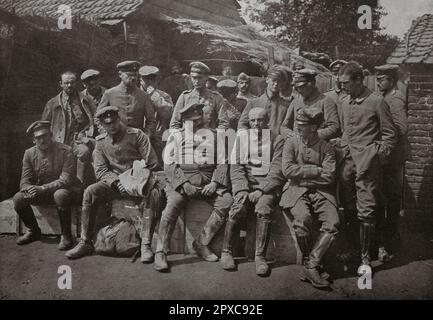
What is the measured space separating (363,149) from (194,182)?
1.89 metres

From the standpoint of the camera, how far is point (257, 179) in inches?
195

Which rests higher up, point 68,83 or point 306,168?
point 68,83

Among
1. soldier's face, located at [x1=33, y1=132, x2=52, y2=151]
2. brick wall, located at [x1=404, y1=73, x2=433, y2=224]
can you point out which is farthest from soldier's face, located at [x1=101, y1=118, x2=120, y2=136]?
brick wall, located at [x1=404, y1=73, x2=433, y2=224]

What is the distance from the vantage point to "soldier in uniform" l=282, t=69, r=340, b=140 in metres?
4.93

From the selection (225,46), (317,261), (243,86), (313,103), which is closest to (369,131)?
(313,103)

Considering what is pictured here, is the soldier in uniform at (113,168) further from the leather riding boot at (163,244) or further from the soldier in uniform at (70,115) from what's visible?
the soldier in uniform at (70,115)

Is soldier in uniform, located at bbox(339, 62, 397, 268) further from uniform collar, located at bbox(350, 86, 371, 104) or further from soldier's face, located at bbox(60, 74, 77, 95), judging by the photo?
soldier's face, located at bbox(60, 74, 77, 95)

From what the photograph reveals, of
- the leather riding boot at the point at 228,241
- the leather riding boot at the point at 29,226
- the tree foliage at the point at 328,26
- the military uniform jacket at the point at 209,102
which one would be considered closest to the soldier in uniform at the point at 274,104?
the military uniform jacket at the point at 209,102

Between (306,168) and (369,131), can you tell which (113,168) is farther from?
(369,131)

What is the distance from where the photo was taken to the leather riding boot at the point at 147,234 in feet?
15.9

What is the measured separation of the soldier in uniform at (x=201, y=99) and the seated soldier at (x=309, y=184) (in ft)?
4.09

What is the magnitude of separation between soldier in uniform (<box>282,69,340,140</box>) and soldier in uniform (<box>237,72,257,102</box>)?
5.99ft
